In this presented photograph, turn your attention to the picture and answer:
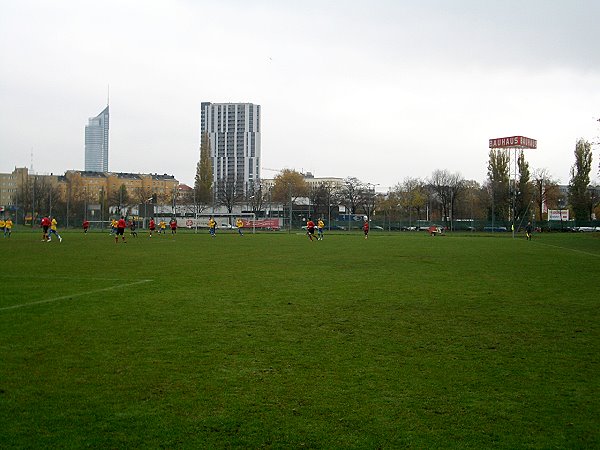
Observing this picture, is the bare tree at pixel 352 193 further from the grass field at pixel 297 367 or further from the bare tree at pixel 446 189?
the grass field at pixel 297 367

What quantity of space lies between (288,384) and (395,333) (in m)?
3.29

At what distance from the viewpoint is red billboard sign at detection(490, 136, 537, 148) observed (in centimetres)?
10819

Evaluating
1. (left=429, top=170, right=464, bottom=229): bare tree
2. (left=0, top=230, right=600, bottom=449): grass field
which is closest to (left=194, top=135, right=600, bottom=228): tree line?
(left=429, top=170, right=464, bottom=229): bare tree

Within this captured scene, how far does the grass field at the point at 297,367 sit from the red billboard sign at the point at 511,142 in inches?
3927

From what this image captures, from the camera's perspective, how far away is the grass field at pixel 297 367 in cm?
520

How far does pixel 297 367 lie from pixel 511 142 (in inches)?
4323

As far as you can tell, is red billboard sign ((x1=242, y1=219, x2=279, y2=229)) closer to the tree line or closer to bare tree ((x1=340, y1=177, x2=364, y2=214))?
the tree line

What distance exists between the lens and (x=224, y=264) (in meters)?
22.5

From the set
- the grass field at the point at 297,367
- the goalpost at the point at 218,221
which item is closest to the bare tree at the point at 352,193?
the goalpost at the point at 218,221

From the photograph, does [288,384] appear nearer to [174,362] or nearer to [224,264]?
[174,362]

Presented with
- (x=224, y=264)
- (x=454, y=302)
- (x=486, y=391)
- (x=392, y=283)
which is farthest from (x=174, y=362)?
(x=224, y=264)

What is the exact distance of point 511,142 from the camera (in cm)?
10869

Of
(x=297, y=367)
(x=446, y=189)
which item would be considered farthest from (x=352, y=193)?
(x=297, y=367)

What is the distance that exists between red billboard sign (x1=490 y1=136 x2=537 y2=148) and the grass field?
99740mm
